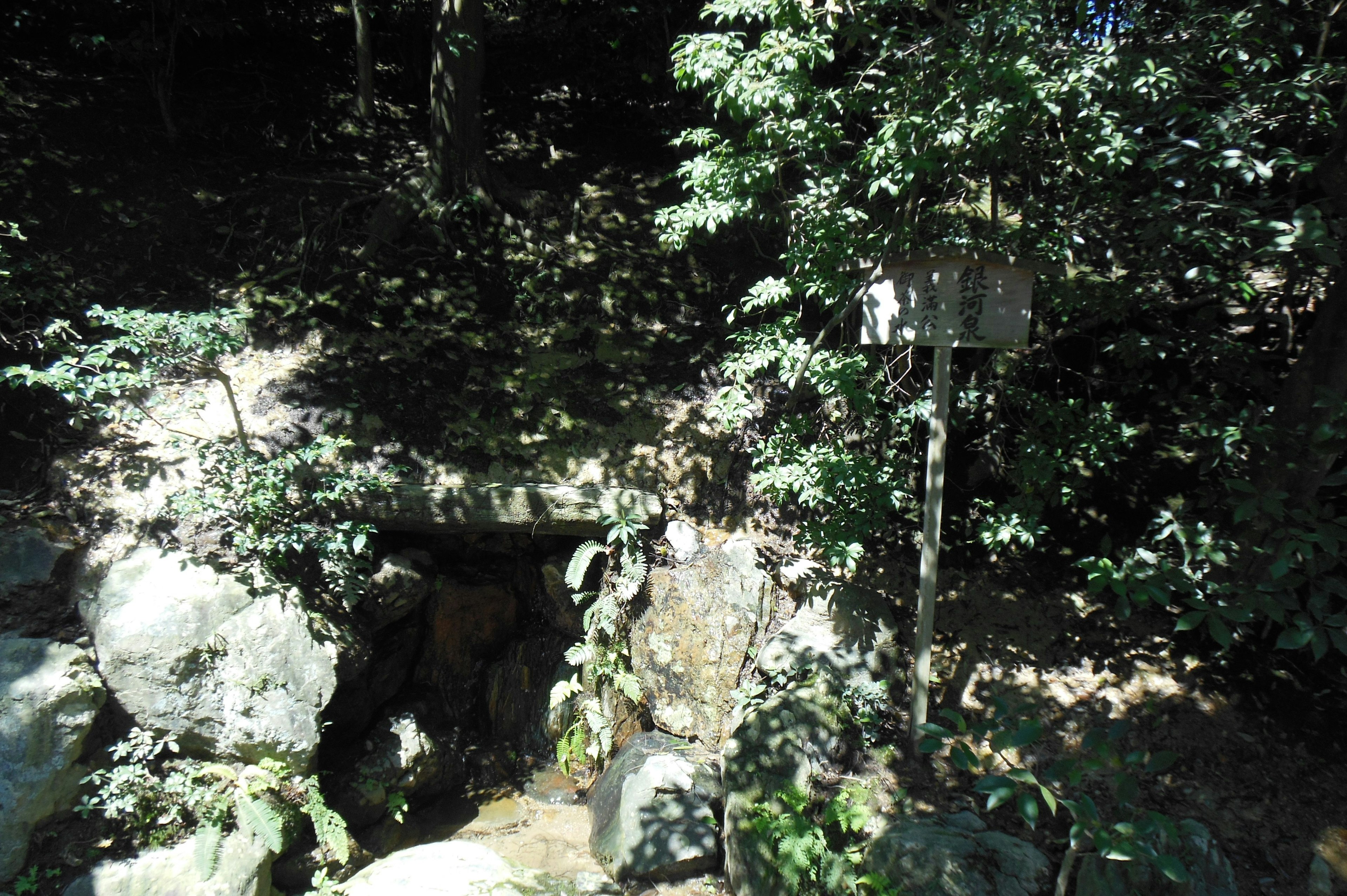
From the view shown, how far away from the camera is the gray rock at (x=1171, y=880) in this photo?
3.48 metres

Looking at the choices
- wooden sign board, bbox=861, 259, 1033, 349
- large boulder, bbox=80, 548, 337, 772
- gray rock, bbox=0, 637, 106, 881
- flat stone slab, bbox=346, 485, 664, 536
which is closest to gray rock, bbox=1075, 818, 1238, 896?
wooden sign board, bbox=861, 259, 1033, 349

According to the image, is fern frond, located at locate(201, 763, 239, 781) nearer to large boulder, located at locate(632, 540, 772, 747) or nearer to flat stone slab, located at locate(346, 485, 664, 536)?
flat stone slab, located at locate(346, 485, 664, 536)

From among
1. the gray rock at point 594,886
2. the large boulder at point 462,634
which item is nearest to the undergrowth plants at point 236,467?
the large boulder at point 462,634

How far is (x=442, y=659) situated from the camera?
5.86 m

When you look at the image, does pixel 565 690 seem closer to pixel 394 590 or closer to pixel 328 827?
pixel 394 590

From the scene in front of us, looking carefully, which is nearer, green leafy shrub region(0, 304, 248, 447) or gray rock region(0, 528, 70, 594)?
green leafy shrub region(0, 304, 248, 447)

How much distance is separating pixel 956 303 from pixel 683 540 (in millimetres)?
2602

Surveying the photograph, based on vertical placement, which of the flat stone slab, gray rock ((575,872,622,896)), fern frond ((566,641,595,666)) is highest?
the flat stone slab

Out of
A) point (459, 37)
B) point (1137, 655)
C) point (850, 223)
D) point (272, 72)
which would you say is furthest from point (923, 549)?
point (272, 72)

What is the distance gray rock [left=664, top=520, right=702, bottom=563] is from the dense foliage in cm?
73

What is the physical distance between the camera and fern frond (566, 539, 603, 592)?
212 inches

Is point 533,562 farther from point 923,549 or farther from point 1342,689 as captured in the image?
point 1342,689

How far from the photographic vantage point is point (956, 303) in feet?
12.9

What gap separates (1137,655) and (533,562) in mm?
4163
